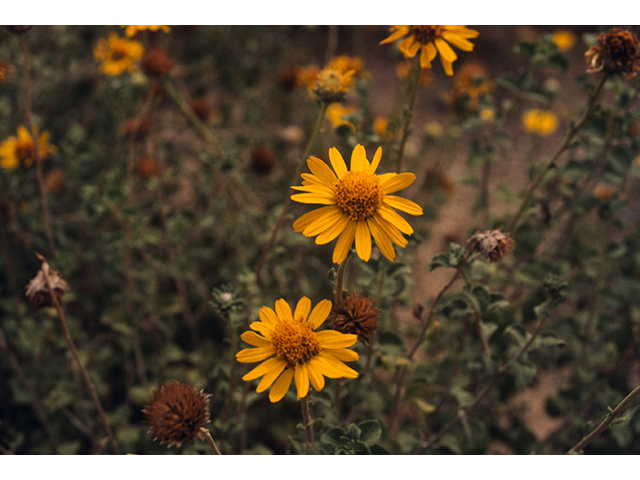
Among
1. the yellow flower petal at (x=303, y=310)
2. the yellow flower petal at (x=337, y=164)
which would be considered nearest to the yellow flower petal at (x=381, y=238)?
the yellow flower petal at (x=337, y=164)

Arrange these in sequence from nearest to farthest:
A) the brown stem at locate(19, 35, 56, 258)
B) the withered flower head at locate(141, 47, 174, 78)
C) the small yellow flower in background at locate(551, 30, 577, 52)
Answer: the brown stem at locate(19, 35, 56, 258) < the withered flower head at locate(141, 47, 174, 78) < the small yellow flower in background at locate(551, 30, 577, 52)

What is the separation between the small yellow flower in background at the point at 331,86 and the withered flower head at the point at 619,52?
0.87 m

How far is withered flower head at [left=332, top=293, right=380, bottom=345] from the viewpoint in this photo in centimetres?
125

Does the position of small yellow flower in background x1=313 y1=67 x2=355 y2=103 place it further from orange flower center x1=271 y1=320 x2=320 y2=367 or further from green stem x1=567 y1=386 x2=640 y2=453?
green stem x1=567 y1=386 x2=640 y2=453

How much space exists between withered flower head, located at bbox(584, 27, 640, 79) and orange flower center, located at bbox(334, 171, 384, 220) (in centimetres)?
94

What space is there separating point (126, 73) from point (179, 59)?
1.47 m

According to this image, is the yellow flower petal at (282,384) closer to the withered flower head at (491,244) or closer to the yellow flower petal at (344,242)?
the yellow flower petal at (344,242)

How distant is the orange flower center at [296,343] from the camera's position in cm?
123

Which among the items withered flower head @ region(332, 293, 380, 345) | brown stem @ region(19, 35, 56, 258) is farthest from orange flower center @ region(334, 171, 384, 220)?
brown stem @ region(19, 35, 56, 258)

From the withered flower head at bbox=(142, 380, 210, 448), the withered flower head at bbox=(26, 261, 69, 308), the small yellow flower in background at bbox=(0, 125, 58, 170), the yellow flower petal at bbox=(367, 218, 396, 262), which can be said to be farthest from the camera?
the small yellow flower in background at bbox=(0, 125, 58, 170)

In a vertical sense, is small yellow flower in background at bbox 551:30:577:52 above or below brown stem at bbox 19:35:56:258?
above

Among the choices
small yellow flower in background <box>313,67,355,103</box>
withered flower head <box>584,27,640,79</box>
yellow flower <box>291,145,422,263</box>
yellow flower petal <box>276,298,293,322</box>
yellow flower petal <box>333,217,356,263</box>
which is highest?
withered flower head <box>584,27,640,79</box>

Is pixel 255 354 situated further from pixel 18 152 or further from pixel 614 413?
pixel 18 152

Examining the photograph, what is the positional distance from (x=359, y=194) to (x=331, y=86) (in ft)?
1.63
